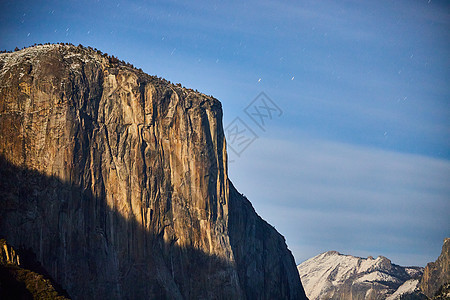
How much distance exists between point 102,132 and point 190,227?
1745cm

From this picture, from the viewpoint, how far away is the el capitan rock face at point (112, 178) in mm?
89438

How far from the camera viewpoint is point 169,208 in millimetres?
102562

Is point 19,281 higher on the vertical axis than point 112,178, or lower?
lower

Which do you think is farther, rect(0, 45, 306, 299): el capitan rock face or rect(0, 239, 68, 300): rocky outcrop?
rect(0, 45, 306, 299): el capitan rock face

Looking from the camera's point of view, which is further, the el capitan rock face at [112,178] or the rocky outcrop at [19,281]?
the el capitan rock face at [112,178]

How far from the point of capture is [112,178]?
96.8 meters

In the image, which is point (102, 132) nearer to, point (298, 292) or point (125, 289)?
point (125, 289)

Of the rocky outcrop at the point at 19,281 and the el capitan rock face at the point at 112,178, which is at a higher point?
the el capitan rock face at the point at 112,178

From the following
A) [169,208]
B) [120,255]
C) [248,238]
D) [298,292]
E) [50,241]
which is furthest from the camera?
[298,292]

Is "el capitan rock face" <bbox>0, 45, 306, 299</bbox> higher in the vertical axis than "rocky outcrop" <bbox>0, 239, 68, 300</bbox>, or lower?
higher

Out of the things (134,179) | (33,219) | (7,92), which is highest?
(7,92)

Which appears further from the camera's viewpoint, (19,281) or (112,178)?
(112,178)

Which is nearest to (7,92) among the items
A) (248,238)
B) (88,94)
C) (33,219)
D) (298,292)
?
(88,94)

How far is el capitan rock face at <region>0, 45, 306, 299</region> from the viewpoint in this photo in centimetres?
8944
